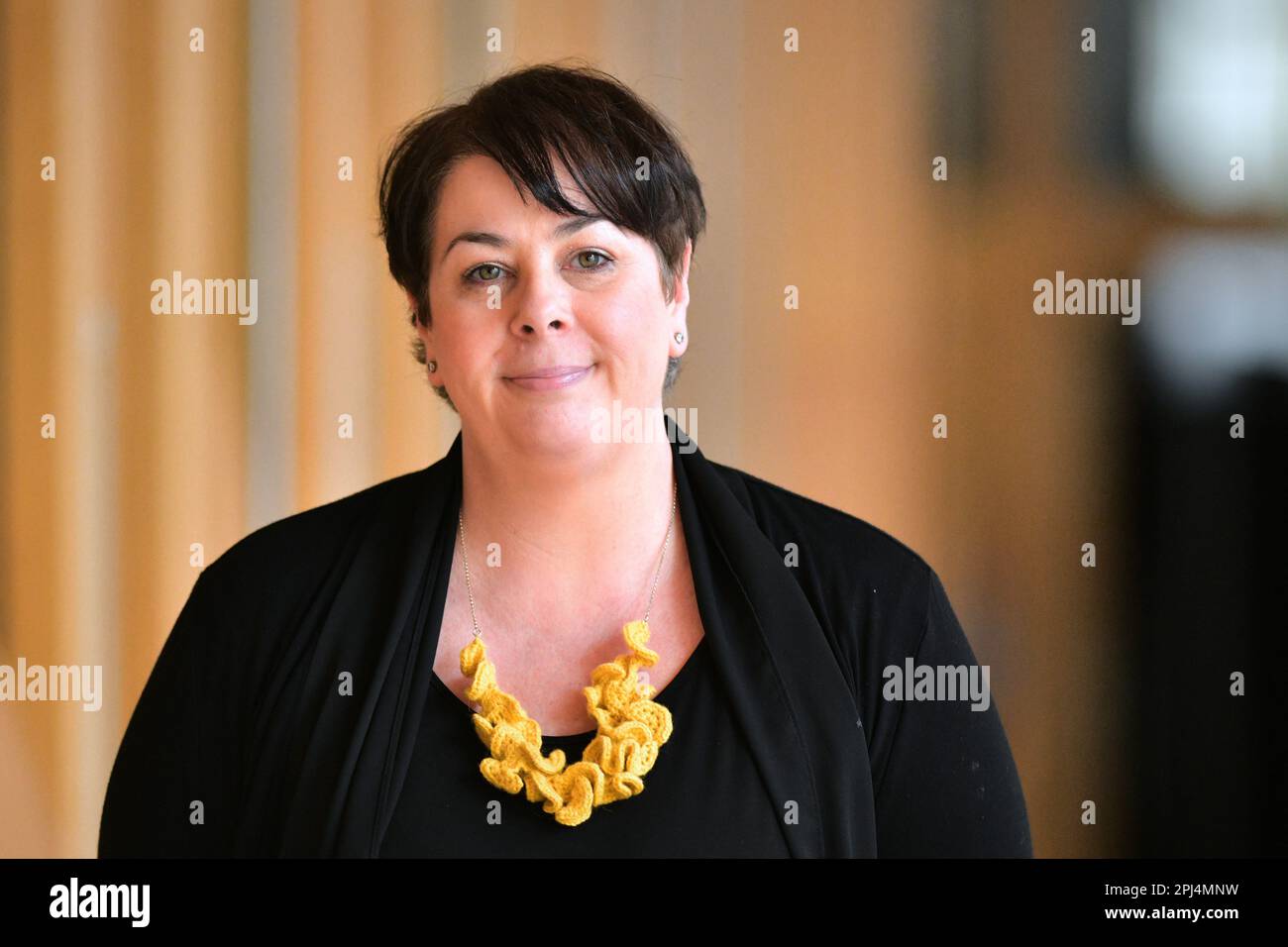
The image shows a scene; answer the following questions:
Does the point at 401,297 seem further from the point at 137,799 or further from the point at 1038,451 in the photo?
the point at 1038,451

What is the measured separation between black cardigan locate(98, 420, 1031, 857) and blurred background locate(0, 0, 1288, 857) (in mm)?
299

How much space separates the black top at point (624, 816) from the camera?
4.21 feet

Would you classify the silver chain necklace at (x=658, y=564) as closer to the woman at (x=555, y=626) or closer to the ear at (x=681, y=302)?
the woman at (x=555, y=626)

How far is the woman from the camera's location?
1293 millimetres

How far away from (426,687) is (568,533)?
0.80 ft

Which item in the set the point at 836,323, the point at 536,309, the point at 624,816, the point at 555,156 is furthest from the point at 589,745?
the point at 836,323

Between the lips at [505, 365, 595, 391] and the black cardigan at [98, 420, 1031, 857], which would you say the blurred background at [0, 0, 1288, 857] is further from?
the lips at [505, 365, 595, 391]

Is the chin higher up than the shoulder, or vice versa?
the chin

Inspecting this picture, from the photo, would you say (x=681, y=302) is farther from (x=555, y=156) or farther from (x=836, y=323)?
(x=836, y=323)

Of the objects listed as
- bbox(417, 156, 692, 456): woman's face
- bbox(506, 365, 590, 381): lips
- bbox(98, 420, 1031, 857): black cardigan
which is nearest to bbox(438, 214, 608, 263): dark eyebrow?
bbox(417, 156, 692, 456): woman's face

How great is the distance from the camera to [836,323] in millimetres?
1742

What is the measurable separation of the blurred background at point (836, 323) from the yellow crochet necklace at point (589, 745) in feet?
1.72
